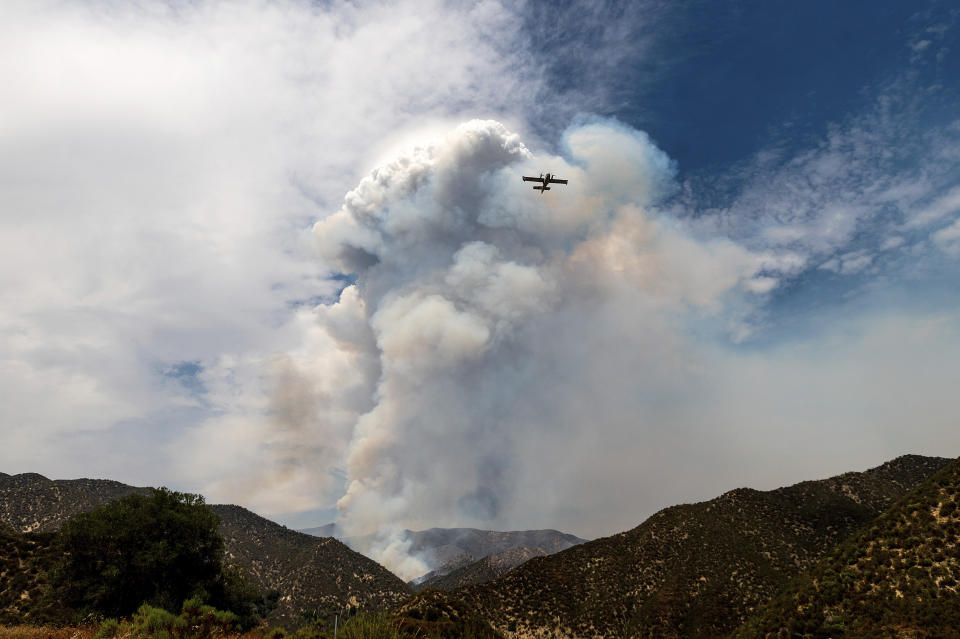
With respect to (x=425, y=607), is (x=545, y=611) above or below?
below

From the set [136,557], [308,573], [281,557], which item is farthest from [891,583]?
[281,557]

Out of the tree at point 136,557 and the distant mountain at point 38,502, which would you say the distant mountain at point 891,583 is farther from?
the distant mountain at point 38,502

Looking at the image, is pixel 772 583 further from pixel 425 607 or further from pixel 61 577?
pixel 61 577

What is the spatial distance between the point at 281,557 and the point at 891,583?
140696 millimetres

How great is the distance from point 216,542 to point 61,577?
11.9 m

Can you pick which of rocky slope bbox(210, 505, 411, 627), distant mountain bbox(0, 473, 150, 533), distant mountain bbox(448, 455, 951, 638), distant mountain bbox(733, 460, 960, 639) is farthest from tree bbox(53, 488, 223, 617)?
distant mountain bbox(0, 473, 150, 533)

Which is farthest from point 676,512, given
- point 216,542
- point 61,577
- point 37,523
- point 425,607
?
point 37,523

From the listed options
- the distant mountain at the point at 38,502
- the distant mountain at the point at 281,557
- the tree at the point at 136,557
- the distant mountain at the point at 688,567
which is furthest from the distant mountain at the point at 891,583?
the distant mountain at the point at 38,502

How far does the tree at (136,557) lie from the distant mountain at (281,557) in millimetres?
65035

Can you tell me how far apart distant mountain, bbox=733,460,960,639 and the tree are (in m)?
52.0

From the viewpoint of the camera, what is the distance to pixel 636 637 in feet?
227

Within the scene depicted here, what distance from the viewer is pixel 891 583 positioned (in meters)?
41.2

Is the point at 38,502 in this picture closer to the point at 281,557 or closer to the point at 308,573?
the point at 281,557

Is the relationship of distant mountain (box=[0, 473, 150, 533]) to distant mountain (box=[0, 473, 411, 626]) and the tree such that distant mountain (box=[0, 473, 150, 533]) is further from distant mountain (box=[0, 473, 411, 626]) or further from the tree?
the tree
